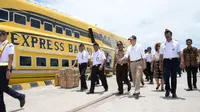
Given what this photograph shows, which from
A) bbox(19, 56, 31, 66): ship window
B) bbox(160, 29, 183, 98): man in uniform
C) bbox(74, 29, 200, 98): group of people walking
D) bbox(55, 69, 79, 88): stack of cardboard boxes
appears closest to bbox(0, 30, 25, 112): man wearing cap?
bbox(74, 29, 200, 98): group of people walking

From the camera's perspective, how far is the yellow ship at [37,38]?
1052 cm

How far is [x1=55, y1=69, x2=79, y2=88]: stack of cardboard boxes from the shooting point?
11623 millimetres

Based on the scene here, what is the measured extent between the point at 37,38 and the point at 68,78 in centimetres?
228

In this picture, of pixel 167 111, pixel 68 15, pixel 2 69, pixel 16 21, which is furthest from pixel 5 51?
pixel 68 15

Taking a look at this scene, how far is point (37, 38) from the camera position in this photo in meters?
11.8

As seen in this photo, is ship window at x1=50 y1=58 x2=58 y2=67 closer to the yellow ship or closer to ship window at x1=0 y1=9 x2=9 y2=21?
the yellow ship

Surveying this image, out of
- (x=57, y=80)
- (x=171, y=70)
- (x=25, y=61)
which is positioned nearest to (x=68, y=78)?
(x=57, y=80)

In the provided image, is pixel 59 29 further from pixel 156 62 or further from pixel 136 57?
pixel 136 57

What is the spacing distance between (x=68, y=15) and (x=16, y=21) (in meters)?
4.78

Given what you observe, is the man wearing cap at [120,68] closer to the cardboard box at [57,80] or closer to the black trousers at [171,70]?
the black trousers at [171,70]

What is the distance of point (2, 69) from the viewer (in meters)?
5.77

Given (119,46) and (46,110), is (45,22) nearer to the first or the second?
(119,46)

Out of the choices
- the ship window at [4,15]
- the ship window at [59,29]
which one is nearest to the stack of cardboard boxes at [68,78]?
the ship window at [59,29]

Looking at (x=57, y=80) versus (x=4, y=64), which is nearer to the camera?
(x=4, y=64)
